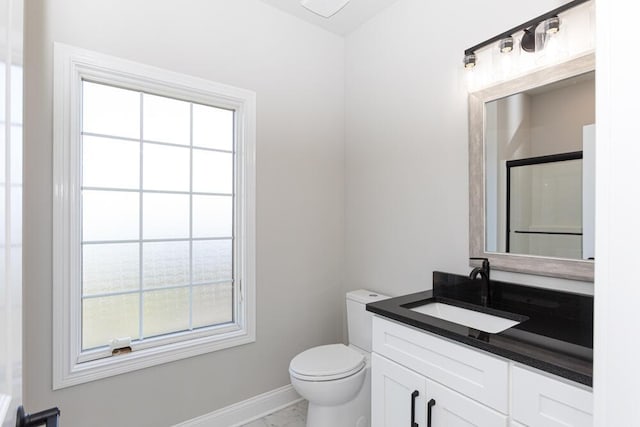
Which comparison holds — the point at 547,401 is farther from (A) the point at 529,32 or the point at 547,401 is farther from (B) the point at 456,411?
(A) the point at 529,32

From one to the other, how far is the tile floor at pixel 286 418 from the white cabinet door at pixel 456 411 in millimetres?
1121

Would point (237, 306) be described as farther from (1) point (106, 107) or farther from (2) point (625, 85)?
(2) point (625, 85)

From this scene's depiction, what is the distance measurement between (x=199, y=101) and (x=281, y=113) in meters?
0.54

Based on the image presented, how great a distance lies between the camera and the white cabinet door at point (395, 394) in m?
1.30

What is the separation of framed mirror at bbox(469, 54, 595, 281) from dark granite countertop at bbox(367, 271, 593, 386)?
118mm

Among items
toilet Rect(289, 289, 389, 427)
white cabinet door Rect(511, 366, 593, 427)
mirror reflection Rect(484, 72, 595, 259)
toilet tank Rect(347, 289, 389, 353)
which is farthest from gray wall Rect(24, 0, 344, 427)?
white cabinet door Rect(511, 366, 593, 427)

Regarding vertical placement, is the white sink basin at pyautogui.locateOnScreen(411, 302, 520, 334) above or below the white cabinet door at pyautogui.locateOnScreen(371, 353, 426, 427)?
above

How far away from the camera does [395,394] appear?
4.60 ft

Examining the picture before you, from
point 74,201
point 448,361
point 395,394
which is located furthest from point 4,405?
point 74,201

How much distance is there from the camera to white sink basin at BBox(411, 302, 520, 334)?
1.44 metres

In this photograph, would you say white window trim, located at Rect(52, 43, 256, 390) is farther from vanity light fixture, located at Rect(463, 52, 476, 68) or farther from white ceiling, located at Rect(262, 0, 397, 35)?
vanity light fixture, located at Rect(463, 52, 476, 68)

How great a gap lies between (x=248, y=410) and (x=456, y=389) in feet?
4.77

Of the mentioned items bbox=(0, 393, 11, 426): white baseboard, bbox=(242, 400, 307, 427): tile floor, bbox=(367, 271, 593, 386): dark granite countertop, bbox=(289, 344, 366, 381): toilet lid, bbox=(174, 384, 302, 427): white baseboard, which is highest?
bbox=(0, 393, 11, 426): white baseboard

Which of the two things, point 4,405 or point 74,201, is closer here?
point 4,405
